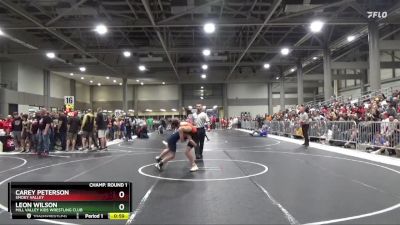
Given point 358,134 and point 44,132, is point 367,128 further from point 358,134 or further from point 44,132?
point 44,132

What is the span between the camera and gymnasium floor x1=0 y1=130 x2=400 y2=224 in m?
5.38

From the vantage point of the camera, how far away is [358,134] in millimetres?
15555

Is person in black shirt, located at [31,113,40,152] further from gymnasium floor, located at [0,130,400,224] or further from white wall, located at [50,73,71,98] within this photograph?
white wall, located at [50,73,71,98]

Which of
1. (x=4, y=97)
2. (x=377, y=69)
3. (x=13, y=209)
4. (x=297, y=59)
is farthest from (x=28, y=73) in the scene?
(x=13, y=209)

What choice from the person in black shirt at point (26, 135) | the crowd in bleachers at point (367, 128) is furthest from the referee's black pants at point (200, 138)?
the person in black shirt at point (26, 135)

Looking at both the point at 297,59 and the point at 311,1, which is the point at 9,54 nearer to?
the point at 311,1

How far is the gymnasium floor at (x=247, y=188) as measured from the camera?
538cm

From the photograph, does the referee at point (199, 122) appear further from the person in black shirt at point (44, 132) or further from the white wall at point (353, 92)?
the white wall at point (353, 92)

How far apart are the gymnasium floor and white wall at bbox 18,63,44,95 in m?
26.3

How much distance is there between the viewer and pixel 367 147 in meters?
14.9
